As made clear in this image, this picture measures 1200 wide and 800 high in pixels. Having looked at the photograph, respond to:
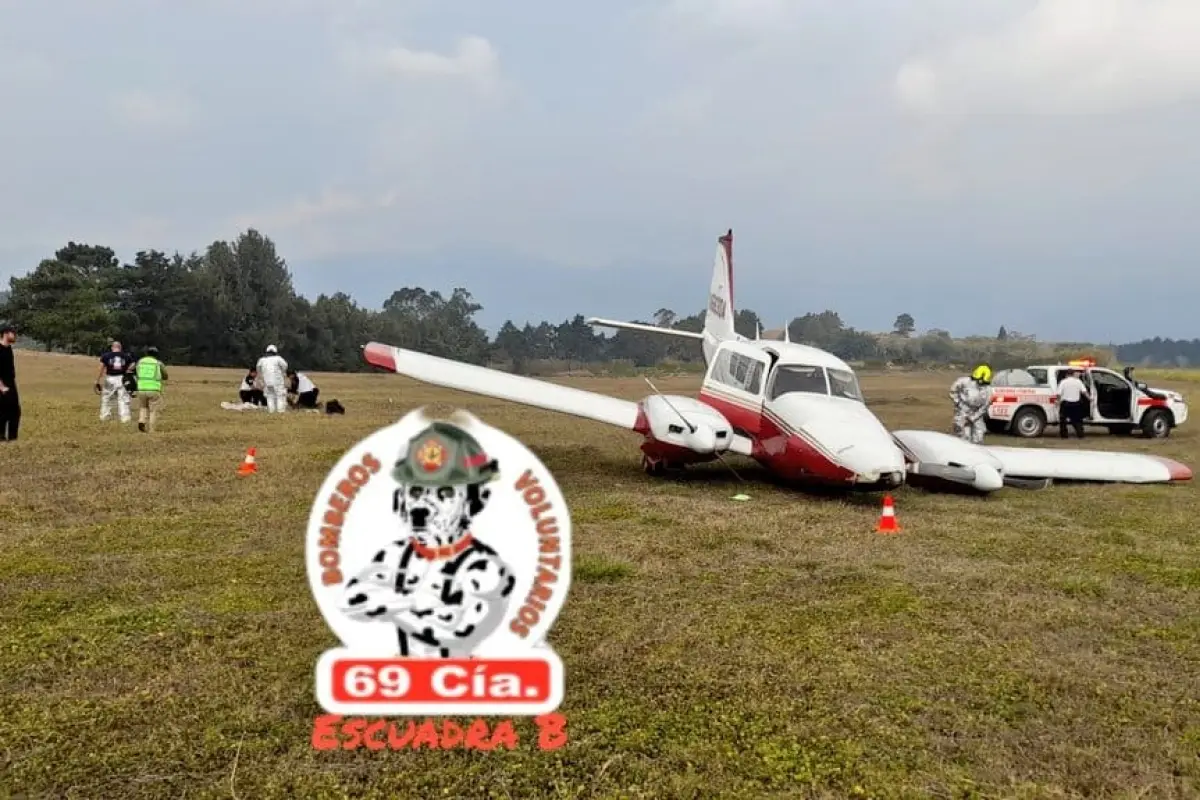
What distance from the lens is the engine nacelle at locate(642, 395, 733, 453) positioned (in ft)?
35.2

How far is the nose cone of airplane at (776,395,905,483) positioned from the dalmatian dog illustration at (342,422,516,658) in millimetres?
7341

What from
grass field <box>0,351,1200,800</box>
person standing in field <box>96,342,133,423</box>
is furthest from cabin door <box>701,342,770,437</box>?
person standing in field <box>96,342,133,423</box>

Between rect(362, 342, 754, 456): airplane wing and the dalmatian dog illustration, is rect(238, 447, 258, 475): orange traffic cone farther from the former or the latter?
the dalmatian dog illustration

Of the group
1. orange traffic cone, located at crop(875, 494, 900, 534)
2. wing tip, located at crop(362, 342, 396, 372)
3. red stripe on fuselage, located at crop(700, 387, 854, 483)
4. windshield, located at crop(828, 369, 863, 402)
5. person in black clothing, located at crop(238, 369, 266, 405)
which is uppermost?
wing tip, located at crop(362, 342, 396, 372)

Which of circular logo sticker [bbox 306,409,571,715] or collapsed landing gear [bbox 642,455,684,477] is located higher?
circular logo sticker [bbox 306,409,571,715]

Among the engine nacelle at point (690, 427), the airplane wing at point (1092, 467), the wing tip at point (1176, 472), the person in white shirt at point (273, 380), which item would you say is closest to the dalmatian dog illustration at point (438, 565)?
the engine nacelle at point (690, 427)

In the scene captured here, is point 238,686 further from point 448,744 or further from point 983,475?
point 983,475

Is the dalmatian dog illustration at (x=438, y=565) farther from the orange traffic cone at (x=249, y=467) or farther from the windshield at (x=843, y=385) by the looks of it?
the windshield at (x=843, y=385)

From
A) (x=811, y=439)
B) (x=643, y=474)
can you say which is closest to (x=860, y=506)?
(x=811, y=439)

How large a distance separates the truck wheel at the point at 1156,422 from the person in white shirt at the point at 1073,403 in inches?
55.6

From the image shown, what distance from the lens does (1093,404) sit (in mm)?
20438

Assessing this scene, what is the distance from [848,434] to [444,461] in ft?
25.8

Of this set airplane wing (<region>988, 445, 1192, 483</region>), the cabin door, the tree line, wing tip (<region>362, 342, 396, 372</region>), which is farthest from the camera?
the tree line

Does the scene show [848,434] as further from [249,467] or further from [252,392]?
[252,392]
